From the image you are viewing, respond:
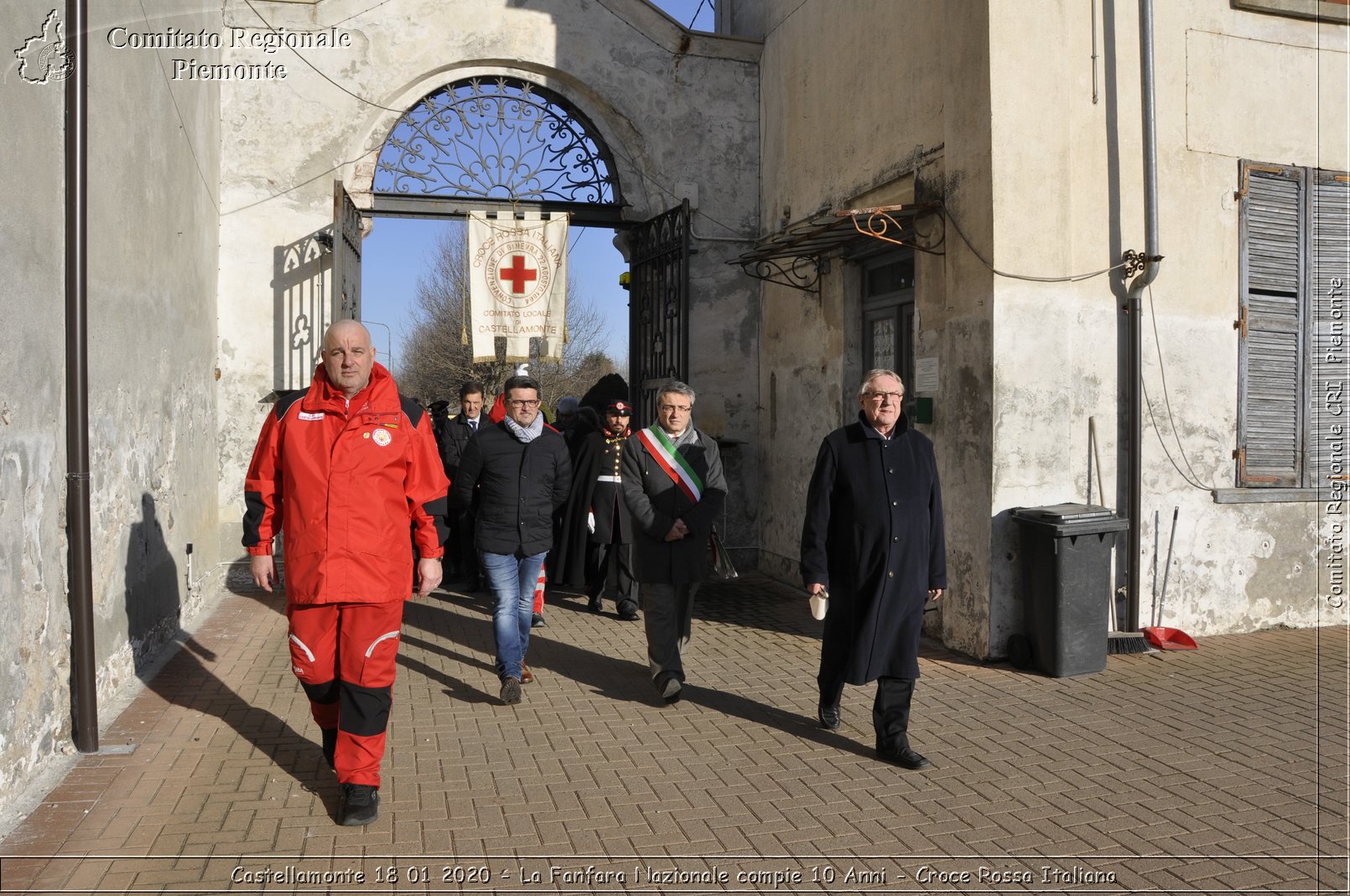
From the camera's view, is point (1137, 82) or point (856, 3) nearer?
point (1137, 82)

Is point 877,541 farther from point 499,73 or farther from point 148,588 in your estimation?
point 499,73

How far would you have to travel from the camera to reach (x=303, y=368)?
10.4 meters

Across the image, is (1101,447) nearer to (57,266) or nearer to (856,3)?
(856,3)

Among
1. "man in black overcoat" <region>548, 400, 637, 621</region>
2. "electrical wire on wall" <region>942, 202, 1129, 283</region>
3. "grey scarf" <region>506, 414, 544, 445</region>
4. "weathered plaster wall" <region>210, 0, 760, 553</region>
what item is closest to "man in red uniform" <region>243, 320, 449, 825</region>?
"grey scarf" <region>506, 414, 544, 445</region>

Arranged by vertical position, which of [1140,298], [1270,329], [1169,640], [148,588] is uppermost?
[1140,298]

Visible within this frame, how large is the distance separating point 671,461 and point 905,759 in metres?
2.09

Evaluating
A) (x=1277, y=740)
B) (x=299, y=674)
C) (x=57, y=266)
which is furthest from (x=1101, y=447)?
(x=57, y=266)

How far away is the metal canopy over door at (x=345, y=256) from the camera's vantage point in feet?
31.2

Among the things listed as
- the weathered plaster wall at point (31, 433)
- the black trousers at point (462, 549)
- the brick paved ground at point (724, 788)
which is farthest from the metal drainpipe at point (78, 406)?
the black trousers at point (462, 549)

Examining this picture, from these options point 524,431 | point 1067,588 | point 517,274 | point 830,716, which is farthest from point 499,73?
point 830,716

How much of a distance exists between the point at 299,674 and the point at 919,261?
5.40 m

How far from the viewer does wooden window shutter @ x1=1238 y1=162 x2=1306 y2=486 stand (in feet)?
25.8

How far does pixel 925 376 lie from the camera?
770cm

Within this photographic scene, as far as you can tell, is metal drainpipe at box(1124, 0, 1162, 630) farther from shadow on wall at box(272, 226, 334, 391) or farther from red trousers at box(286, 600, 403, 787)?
shadow on wall at box(272, 226, 334, 391)
